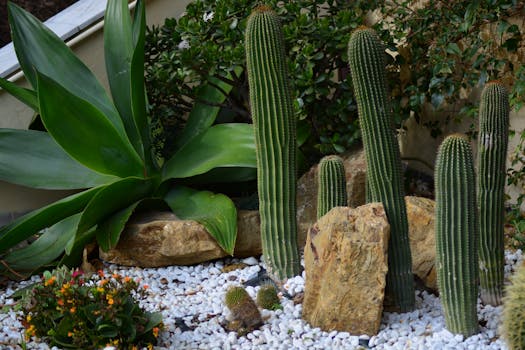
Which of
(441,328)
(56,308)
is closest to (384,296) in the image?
(441,328)

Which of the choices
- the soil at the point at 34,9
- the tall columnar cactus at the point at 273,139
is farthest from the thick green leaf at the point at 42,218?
the soil at the point at 34,9

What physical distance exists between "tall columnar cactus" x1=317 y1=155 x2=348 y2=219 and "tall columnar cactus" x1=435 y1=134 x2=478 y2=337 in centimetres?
63

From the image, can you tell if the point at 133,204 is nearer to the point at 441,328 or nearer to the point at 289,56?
the point at 289,56

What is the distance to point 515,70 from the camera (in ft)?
16.9

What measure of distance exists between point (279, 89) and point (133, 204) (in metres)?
1.44

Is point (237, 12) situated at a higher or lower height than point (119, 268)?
higher

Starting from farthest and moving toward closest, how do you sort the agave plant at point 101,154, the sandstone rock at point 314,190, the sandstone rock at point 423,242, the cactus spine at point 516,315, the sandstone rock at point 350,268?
the sandstone rock at point 314,190, the agave plant at point 101,154, the sandstone rock at point 423,242, the sandstone rock at point 350,268, the cactus spine at point 516,315

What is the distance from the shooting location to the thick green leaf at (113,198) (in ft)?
15.9

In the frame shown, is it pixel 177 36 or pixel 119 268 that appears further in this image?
pixel 177 36

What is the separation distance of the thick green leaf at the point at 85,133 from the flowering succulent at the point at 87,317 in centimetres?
112

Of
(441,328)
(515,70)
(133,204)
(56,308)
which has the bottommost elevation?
(441,328)

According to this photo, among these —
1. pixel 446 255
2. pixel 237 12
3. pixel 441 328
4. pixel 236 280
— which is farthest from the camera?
pixel 237 12

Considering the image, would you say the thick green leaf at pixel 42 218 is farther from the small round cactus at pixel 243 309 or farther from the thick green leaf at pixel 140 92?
the small round cactus at pixel 243 309

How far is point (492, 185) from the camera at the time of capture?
13.2 ft
